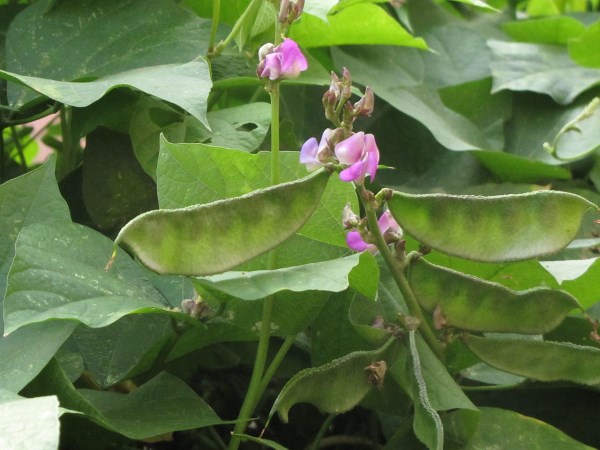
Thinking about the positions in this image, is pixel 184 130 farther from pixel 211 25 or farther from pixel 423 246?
pixel 423 246

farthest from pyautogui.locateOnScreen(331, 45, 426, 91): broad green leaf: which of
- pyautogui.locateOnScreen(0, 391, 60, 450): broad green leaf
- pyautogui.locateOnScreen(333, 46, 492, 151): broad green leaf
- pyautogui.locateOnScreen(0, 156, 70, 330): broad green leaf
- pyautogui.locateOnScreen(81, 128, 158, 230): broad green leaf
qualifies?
pyautogui.locateOnScreen(0, 391, 60, 450): broad green leaf

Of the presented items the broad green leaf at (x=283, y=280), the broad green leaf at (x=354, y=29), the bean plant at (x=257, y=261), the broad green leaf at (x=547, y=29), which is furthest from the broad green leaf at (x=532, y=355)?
the broad green leaf at (x=547, y=29)

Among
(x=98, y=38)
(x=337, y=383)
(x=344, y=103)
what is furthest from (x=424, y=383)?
(x=98, y=38)

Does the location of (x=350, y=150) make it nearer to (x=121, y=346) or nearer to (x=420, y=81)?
(x=121, y=346)

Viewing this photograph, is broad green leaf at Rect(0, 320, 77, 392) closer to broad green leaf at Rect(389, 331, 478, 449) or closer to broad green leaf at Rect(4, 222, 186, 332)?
broad green leaf at Rect(4, 222, 186, 332)

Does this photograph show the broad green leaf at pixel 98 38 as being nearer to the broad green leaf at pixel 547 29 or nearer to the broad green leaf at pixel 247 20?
the broad green leaf at pixel 247 20

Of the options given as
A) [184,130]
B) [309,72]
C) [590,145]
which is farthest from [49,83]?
[590,145]

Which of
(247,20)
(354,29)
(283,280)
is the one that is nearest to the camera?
(283,280)
